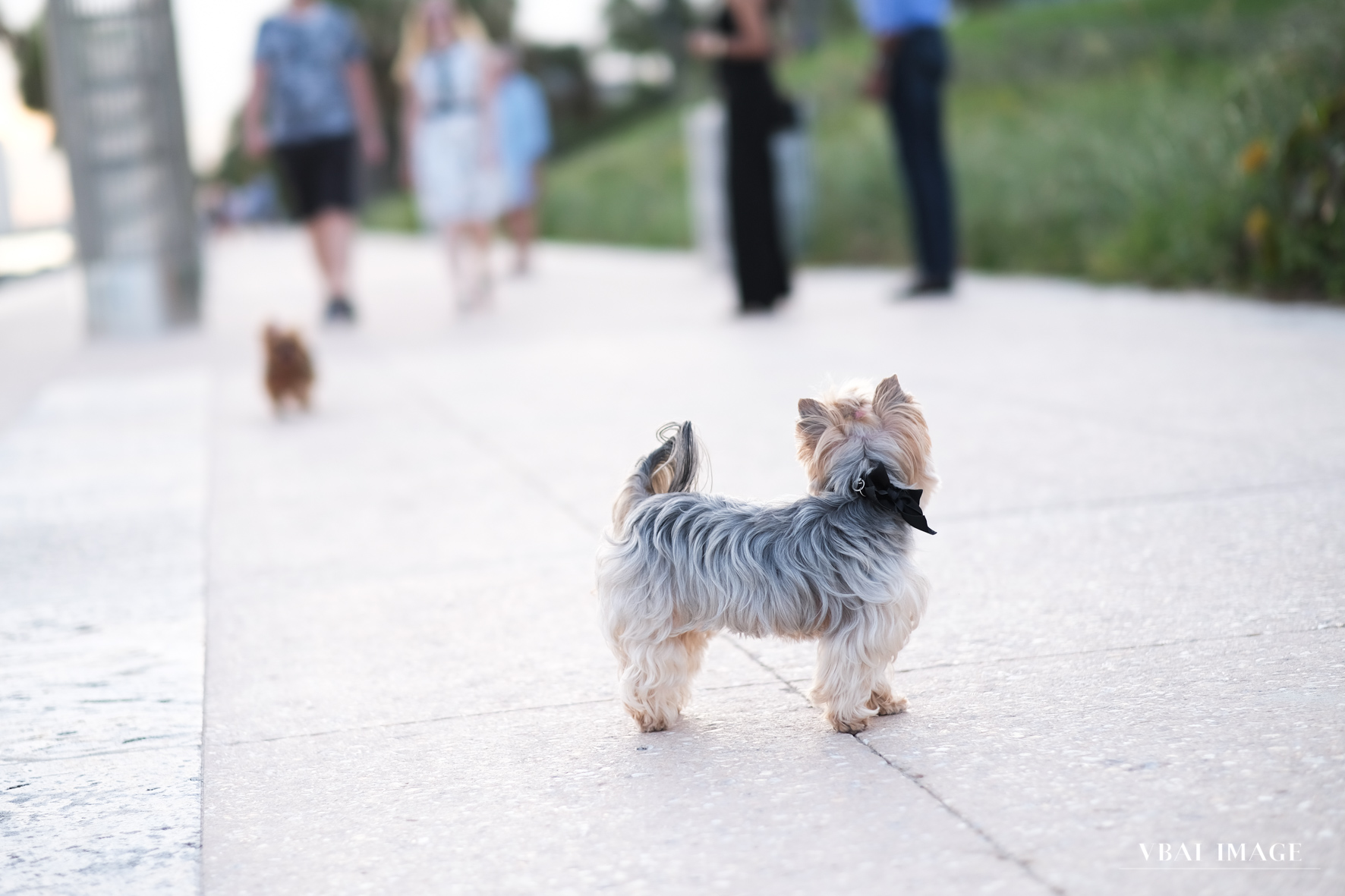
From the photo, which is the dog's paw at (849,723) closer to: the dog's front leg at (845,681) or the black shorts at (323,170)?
the dog's front leg at (845,681)

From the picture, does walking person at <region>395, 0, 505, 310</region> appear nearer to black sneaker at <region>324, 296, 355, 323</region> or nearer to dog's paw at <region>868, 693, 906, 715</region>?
black sneaker at <region>324, 296, 355, 323</region>

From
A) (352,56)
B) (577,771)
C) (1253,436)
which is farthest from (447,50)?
(577,771)

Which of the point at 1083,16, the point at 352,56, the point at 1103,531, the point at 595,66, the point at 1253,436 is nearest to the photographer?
the point at 1103,531

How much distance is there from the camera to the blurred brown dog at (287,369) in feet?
26.5

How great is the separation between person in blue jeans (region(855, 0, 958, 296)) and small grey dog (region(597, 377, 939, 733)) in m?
7.72

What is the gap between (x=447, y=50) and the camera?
529 inches

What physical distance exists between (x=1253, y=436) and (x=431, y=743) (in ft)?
11.6

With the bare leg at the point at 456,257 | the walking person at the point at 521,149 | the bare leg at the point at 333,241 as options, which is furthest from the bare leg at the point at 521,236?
the bare leg at the point at 333,241

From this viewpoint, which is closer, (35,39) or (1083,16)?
(35,39)

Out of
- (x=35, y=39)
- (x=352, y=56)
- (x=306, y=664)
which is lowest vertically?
(x=306, y=664)

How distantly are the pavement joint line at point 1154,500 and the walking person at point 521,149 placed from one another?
1283 centimetres

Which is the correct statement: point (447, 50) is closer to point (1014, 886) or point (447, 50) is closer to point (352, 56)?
point (352, 56)

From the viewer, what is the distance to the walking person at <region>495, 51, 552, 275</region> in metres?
18.0

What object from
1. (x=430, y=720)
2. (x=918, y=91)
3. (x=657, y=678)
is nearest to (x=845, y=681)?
(x=657, y=678)
